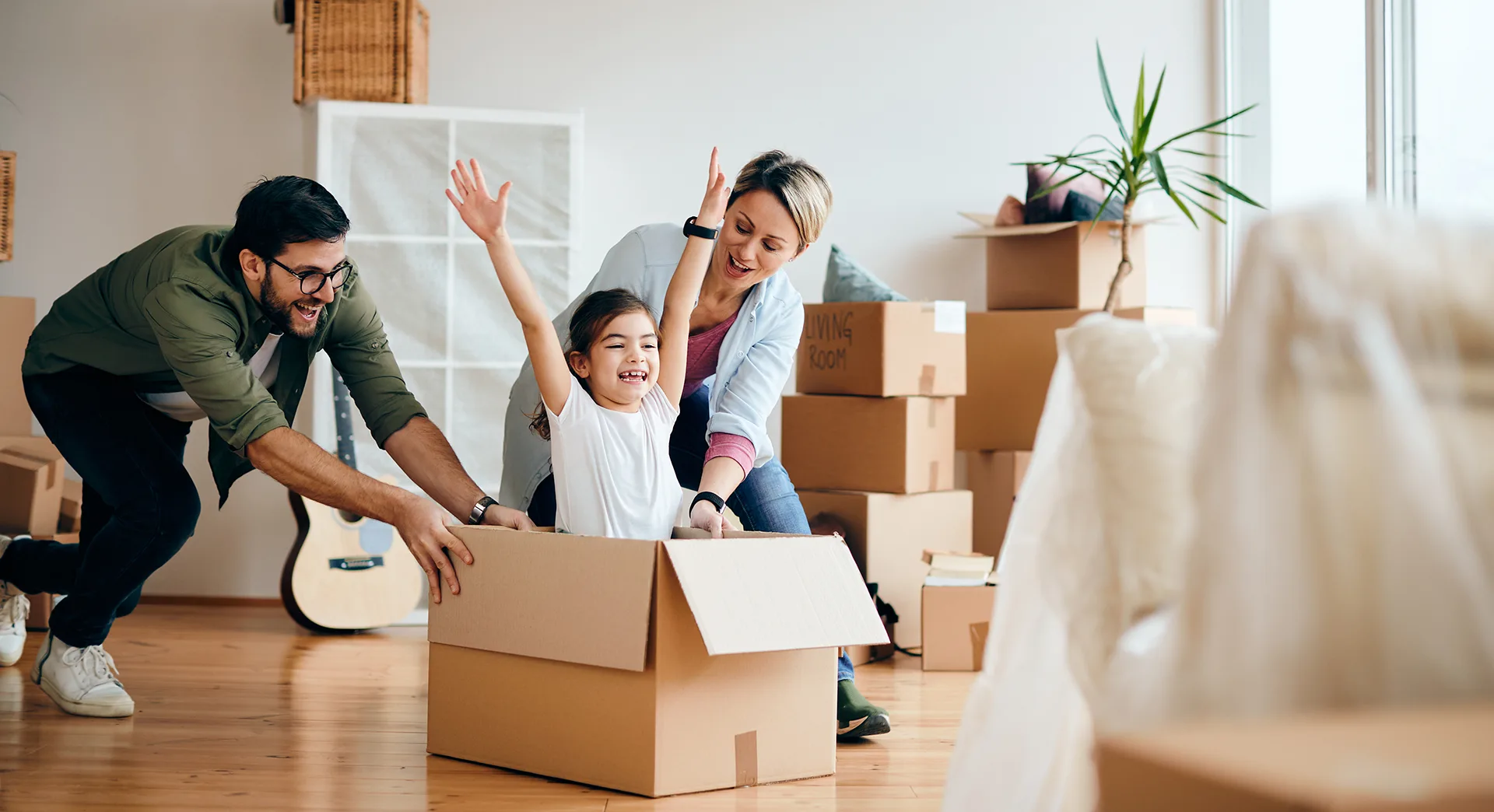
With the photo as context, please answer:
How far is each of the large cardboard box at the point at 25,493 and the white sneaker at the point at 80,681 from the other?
78 centimetres

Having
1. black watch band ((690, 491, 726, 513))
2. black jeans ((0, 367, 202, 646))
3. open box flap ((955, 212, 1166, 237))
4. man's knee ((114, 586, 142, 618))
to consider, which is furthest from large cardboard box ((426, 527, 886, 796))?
open box flap ((955, 212, 1166, 237))

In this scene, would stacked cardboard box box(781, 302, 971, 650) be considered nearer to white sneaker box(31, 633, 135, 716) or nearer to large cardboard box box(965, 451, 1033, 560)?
large cardboard box box(965, 451, 1033, 560)

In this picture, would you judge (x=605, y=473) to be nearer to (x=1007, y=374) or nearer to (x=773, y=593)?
(x=773, y=593)

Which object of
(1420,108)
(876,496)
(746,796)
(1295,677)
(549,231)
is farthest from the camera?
(549,231)

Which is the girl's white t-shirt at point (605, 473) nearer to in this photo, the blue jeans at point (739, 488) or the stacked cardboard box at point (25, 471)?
the blue jeans at point (739, 488)

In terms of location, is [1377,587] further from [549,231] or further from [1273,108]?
[1273,108]

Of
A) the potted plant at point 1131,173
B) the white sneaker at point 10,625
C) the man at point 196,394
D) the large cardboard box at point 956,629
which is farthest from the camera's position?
the potted plant at point 1131,173

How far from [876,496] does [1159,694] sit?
214 cm

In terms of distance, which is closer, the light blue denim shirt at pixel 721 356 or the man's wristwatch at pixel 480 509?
the man's wristwatch at pixel 480 509

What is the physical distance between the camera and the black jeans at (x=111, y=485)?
6.63 ft

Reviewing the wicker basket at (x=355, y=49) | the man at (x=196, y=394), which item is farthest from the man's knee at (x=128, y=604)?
the wicker basket at (x=355, y=49)

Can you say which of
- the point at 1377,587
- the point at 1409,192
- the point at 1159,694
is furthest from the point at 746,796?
the point at 1409,192

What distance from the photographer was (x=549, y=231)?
10.4 ft

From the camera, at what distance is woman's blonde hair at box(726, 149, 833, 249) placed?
78.7 inches
